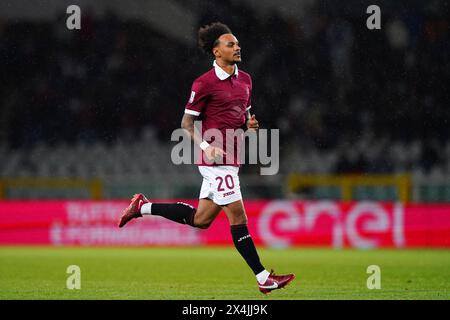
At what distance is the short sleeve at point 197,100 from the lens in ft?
24.9

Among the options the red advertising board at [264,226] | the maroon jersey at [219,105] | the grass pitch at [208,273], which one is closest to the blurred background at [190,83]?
the red advertising board at [264,226]

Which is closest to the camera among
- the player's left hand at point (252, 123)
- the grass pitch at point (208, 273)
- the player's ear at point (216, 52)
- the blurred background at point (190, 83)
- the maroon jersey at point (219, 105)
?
the player's left hand at point (252, 123)

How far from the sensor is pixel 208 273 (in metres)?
10.1

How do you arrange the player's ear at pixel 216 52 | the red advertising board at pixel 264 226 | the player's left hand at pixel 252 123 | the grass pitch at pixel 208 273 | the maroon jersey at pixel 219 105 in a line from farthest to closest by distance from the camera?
the red advertising board at pixel 264 226
the grass pitch at pixel 208 273
the player's ear at pixel 216 52
the maroon jersey at pixel 219 105
the player's left hand at pixel 252 123

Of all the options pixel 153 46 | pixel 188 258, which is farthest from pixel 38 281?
pixel 153 46

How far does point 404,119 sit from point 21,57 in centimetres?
794

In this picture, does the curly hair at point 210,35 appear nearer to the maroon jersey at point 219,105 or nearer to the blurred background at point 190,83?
the maroon jersey at point 219,105

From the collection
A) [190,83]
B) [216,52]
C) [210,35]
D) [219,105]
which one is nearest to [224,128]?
[219,105]

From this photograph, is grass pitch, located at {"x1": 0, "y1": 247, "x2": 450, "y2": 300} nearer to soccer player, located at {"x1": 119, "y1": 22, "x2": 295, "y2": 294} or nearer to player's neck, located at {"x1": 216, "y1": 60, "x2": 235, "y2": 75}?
soccer player, located at {"x1": 119, "y1": 22, "x2": 295, "y2": 294}

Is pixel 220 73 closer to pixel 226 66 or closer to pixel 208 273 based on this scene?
pixel 226 66

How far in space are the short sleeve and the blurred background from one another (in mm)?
8937

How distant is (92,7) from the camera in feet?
63.7

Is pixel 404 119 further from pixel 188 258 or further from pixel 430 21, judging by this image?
pixel 188 258

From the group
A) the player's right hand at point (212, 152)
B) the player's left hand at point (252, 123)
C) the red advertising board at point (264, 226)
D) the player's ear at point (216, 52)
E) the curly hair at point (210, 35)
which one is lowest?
the red advertising board at point (264, 226)
